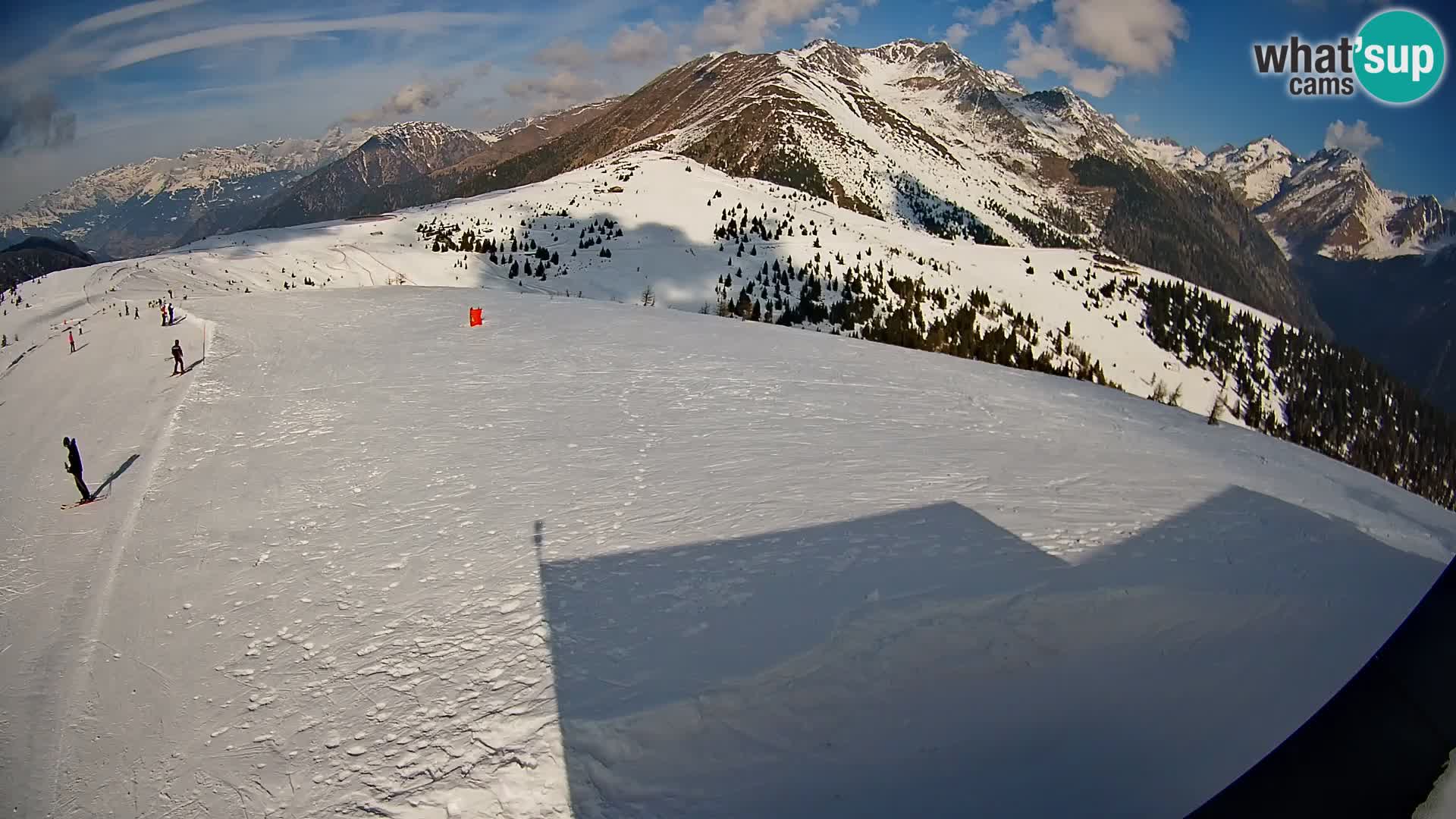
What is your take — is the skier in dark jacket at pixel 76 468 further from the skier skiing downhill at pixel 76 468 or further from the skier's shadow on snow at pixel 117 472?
the skier's shadow on snow at pixel 117 472

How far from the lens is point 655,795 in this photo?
4336mm

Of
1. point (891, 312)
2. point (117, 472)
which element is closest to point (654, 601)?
point (117, 472)

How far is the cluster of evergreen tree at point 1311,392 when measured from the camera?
187ft

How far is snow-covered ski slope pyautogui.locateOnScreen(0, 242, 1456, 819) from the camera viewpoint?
458cm

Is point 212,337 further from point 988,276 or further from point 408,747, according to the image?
point 988,276

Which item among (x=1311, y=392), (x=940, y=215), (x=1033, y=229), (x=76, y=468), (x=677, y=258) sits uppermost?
(x=1033, y=229)

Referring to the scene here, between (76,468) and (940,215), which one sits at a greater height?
(940,215)

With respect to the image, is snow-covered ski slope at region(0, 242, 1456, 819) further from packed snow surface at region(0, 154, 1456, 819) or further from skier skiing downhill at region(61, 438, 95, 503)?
skier skiing downhill at region(61, 438, 95, 503)

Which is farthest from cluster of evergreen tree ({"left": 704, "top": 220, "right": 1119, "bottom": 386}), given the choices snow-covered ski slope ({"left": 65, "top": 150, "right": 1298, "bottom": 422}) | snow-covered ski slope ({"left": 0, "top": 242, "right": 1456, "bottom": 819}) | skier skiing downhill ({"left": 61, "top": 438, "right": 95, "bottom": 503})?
skier skiing downhill ({"left": 61, "top": 438, "right": 95, "bottom": 503})

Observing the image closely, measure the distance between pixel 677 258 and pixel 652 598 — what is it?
31.3 meters

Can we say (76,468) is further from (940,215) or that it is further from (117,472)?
(940,215)

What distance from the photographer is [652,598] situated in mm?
6199

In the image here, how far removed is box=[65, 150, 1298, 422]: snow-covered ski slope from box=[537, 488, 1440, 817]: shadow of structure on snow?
23316 mm

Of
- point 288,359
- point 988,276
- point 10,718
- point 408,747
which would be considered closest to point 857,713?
point 408,747
